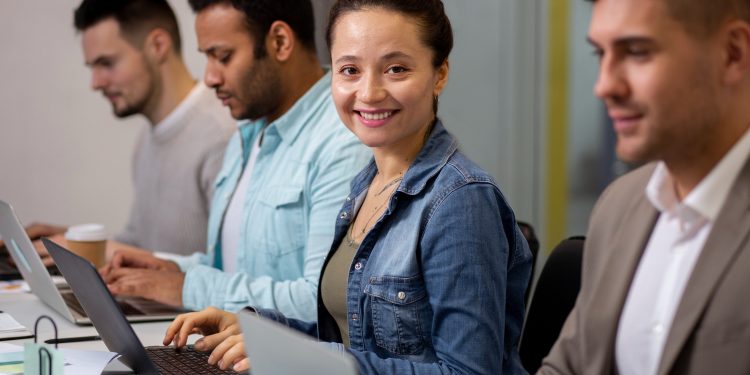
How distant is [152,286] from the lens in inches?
97.0

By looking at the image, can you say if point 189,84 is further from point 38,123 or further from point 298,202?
point 298,202

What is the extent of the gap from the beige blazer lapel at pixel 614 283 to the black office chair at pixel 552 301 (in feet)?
2.13

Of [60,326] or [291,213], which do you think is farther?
[291,213]

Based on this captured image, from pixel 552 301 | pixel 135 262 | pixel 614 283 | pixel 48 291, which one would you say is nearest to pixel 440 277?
pixel 614 283

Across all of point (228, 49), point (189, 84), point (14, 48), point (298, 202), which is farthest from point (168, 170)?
point (298, 202)

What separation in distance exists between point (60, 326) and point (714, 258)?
1.59 m

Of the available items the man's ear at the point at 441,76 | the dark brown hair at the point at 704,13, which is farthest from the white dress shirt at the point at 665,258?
the man's ear at the point at 441,76

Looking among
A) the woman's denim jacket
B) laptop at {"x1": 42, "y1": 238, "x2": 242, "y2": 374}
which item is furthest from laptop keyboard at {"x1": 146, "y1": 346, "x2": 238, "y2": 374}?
the woman's denim jacket

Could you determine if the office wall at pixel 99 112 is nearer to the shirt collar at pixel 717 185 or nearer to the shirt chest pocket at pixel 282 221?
the shirt chest pocket at pixel 282 221

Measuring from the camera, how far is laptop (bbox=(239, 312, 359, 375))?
96cm

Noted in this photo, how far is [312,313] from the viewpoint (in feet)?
7.25

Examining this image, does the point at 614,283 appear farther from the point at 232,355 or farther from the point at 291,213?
the point at 291,213

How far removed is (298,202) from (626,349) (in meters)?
1.34

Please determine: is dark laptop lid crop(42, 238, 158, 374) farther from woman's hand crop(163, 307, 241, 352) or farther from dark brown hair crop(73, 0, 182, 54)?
dark brown hair crop(73, 0, 182, 54)
